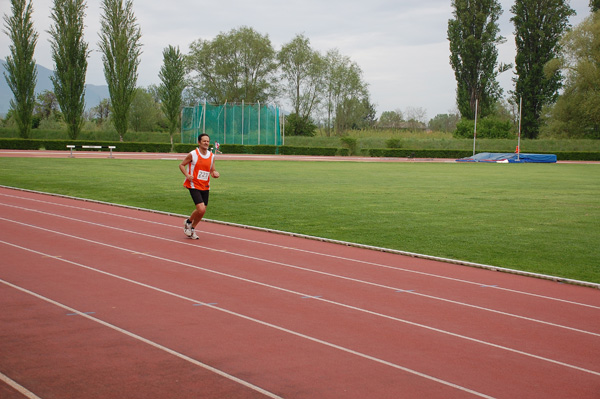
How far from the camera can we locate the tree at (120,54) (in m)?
57.0

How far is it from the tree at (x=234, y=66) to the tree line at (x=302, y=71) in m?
0.13

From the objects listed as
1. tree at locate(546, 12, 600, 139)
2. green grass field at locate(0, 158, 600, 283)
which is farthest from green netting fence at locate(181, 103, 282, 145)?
green grass field at locate(0, 158, 600, 283)

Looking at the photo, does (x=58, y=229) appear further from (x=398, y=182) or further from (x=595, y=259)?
(x=398, y=182)

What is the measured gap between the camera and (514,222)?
13.6 meters

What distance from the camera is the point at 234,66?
8156 cm

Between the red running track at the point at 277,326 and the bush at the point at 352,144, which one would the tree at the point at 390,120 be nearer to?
the bush at the point at 352,144

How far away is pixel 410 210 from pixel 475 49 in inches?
2439

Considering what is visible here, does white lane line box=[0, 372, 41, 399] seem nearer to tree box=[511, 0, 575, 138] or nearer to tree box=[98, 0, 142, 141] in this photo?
tree box=[98, 0, 142, 141]

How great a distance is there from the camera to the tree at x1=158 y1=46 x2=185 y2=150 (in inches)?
2414

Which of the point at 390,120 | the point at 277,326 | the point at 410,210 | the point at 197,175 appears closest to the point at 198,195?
the point at 197,175

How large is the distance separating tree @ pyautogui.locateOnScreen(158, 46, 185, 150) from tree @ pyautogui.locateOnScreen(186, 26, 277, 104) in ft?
61.3

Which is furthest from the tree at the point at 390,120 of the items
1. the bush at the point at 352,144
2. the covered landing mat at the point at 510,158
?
the covered landing mat at the point at 510,158

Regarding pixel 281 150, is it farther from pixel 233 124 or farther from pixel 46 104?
pixel 46 104

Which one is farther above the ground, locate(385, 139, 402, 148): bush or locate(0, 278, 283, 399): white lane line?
locate(385, 139, 402, 148): bush
